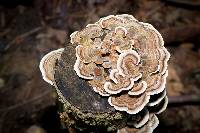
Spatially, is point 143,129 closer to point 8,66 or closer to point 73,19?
point 8,66

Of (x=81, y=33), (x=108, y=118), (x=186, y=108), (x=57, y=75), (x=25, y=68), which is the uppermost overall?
(x=81, y=33)

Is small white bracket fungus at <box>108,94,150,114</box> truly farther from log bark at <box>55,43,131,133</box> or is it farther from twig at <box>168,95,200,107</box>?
twig at <box>168,95,200,107</box>

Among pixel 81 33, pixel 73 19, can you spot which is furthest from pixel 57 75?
pixel 73 19

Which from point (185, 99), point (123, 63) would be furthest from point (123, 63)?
point (185, 99)

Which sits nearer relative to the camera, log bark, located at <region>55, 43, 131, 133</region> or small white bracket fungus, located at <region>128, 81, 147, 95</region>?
small white bracket fungus, located at <region>128, 81, 147, 95</region>

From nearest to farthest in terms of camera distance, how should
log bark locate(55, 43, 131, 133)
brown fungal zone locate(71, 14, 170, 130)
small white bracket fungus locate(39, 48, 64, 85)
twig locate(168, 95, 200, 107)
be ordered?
brown fungal zone locate(71, 14, 170, 130) < log bark locate(55, 43, 131, 133) < small white bracket fungus locate(39, 48, 64, 85) < twig locate(168, 95, 200, 107)

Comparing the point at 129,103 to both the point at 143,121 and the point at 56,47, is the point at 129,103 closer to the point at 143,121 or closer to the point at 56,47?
the point at 143,121

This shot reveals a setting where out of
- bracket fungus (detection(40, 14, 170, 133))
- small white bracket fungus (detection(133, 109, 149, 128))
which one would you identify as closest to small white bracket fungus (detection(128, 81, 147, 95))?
bracket fungus (detection(40, 14, 170, 133))
